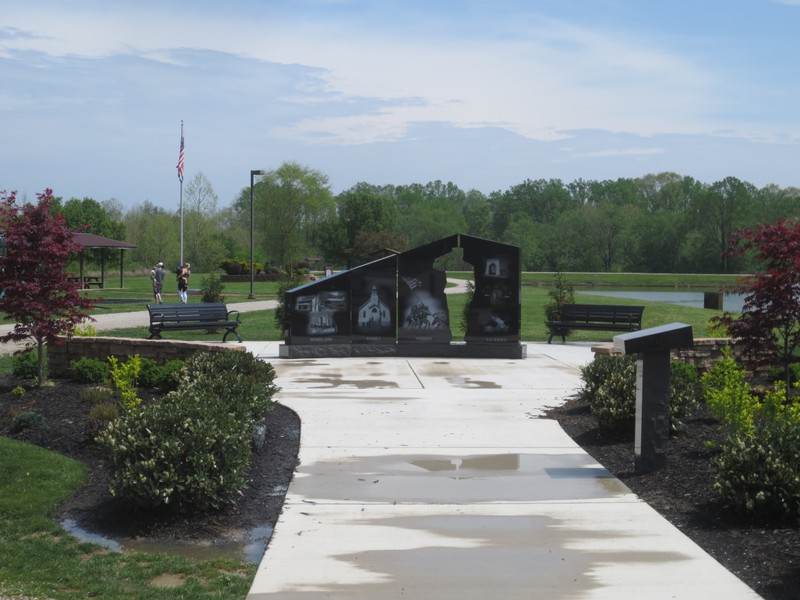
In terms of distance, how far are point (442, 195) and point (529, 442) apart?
474 ft

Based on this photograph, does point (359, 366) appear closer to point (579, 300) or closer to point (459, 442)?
point (459, 442)

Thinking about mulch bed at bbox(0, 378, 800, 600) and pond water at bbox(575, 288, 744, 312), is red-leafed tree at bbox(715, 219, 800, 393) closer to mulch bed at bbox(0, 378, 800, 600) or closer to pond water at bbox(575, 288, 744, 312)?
mulch bed at bbox(0, 378, 800, 600)

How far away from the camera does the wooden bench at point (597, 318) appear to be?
21.1m

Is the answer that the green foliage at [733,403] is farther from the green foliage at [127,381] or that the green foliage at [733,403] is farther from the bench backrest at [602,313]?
the bench backrest at [602,313]

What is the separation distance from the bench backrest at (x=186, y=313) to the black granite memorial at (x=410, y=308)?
3.21m

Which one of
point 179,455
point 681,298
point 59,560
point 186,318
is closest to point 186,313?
point 186,318

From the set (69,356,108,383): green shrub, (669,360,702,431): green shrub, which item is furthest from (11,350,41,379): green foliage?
(669,360,702,431): green shrub

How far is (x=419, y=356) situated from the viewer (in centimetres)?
1822

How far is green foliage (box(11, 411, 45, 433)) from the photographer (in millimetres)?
10367

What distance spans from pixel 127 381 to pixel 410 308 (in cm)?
780

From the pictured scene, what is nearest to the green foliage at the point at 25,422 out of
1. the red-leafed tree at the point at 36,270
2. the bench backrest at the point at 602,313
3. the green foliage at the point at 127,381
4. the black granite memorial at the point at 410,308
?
the green foliage at the point at 127,381

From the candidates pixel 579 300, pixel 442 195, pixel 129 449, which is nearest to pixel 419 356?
pixel 129 449

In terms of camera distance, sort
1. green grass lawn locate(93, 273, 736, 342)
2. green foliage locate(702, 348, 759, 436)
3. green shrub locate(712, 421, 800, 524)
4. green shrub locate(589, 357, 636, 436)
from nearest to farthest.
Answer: green shrub locate(712, 421, 800, 524)
green foliage locate(702, 348, 759, 436)
green shrub locate(589, 357, 636, 436)
green grass lawn locate(93, 273, 736, 342)

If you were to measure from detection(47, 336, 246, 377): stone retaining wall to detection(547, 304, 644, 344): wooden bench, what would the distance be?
375 inches
